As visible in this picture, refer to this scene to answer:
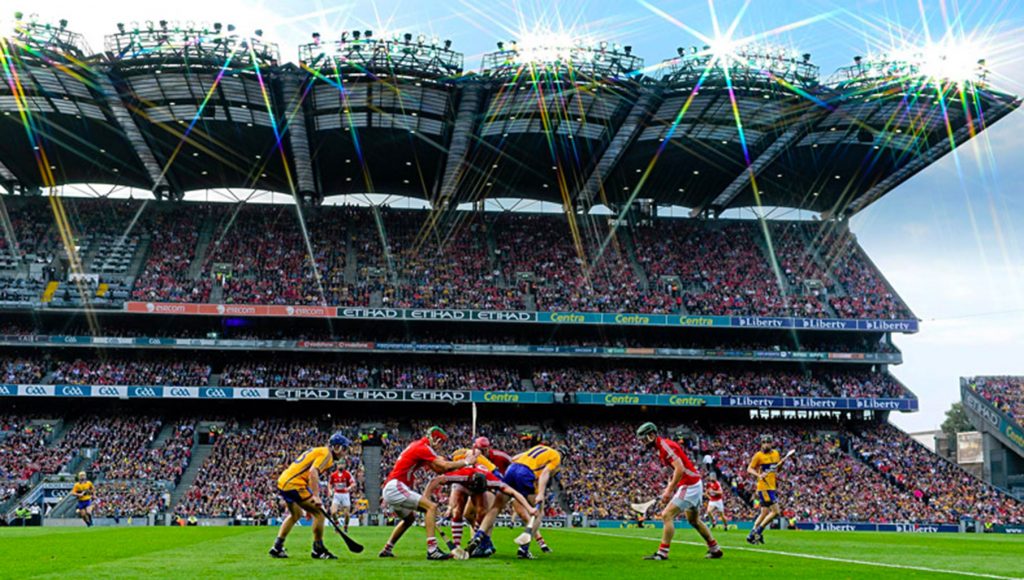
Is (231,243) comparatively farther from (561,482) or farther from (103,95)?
(561,482)

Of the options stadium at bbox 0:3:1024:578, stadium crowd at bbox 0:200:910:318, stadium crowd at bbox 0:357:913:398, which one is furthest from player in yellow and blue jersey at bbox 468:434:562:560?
stadium crowd at bbox 0:200:910:318

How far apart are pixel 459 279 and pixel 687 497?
159 feet

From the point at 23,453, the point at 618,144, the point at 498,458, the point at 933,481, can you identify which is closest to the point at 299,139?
the point at 618,144

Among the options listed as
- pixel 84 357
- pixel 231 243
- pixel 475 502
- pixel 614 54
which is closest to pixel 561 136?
pixel 614 54

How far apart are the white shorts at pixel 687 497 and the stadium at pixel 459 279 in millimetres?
29580

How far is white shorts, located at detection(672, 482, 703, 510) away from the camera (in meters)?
15.6

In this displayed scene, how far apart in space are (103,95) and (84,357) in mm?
16265

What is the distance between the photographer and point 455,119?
2158 inches

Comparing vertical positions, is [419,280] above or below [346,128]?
below

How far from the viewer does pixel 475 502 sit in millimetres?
16203

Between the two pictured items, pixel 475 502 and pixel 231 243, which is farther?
pixel 231 243

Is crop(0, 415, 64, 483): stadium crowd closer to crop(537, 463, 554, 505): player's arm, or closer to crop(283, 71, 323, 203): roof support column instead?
crop(283, 71, 323, 203): roof support column

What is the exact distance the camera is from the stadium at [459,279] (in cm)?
5016

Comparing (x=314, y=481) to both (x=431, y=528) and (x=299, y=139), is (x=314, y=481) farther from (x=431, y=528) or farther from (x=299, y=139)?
(x=299, y=139)
